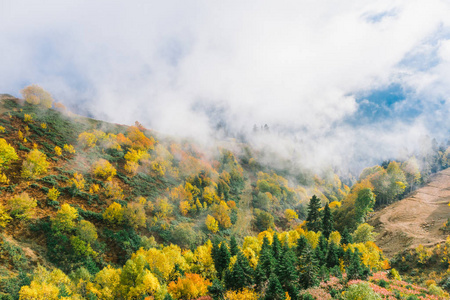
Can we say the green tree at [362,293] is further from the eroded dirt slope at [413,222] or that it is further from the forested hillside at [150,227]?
the eroded dirt slope at [413,222]

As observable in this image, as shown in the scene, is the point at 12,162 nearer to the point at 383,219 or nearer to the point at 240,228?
the point at 240,228

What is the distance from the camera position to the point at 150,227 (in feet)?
269

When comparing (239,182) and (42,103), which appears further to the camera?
(239,182)

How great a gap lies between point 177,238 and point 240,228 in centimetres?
4157

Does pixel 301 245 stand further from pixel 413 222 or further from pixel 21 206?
pixel 21 206

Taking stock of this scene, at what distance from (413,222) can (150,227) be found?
93832 mm

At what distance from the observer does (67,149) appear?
87000 millimetres

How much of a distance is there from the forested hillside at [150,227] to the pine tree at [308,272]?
229mm

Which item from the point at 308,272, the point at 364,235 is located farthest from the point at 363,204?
the point at 308,272

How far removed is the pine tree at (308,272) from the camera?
4109 cm

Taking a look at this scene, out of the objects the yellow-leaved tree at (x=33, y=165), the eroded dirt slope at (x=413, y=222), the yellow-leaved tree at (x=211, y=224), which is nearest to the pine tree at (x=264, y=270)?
the eroded dirt slope at (x=413, y=222)

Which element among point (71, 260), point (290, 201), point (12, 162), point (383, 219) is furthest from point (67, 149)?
point (290, 201)

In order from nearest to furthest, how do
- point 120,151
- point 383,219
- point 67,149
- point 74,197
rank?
1. point 74,197
2. point 383,219
3. point 67,149
4. point 120,151

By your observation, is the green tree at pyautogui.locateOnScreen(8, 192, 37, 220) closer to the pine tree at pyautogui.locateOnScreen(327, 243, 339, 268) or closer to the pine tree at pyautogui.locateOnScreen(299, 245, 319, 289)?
the pine tree at pyautogui.locateOnScreen(299, 245, 319, 289)
